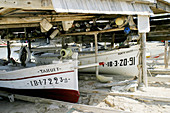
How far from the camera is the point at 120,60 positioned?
985 centimetres

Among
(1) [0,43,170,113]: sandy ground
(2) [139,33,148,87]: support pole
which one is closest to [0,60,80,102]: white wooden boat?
(1) [0,43,170,113]: sandy ground

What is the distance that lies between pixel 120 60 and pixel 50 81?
15.1 ft

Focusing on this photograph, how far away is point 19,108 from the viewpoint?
668 cm

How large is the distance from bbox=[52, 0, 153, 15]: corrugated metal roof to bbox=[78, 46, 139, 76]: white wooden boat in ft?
11.2

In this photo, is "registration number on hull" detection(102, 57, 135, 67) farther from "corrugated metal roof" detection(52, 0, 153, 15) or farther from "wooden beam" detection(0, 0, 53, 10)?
"wooden beam" detection(0, 0, 53, 10)

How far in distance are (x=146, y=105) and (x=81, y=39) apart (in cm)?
753

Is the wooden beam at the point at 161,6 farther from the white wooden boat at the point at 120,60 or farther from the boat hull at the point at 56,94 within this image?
the boat hull at the point at 56,94

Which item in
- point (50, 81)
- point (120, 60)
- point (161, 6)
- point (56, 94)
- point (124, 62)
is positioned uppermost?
point (161, 6)

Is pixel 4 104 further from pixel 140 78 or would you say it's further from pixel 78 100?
pixel 140 78

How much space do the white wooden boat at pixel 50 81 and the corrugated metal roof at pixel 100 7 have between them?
214 centimetres

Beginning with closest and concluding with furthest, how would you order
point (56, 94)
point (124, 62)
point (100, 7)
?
point (100, 7)
point (56, 94)
point (124, 62)

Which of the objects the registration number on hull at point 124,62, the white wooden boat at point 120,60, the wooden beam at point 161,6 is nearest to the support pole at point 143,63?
the wooden beam at point 161,6

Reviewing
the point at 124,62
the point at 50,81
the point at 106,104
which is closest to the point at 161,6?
the point at 124,62

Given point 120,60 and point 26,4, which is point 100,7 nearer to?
point 26,4
